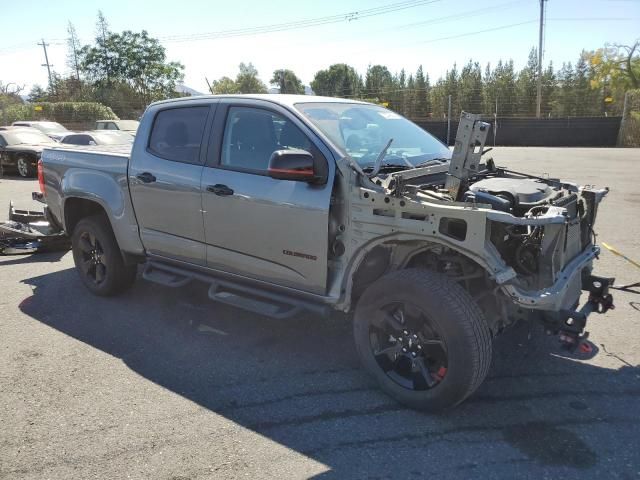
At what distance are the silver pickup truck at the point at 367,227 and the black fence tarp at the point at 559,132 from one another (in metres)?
24.4

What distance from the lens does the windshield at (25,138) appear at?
16469 millimetres

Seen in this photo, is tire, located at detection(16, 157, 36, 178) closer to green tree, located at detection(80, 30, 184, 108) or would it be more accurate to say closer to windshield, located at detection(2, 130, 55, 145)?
windshield, located at detection(2, 130, 55, 145)

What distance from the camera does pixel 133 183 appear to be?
4.70 m

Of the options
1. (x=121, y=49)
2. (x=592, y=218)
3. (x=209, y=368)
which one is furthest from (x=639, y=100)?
(x=121, y=49)

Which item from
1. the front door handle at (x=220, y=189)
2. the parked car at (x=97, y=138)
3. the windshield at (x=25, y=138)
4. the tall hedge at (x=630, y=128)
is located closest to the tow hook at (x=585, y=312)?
the front door handle at (x=220, y=189)

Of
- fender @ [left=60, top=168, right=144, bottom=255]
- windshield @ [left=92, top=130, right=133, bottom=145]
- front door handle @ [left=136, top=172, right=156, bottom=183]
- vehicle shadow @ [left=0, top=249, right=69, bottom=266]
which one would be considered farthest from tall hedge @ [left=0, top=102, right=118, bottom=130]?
front door handle @ [left=136, top=172, right=156, bottom=183]

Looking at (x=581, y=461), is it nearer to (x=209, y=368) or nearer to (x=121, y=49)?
(x=209, y=368)

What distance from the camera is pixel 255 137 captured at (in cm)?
402

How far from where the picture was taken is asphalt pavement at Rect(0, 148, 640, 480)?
9.32 ft

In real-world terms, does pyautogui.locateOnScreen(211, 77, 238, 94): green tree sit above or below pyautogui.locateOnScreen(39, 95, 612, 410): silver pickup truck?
above

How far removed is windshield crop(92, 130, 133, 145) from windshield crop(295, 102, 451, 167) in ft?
39.5

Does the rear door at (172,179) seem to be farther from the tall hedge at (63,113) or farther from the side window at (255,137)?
the tall hedge at (63,113)

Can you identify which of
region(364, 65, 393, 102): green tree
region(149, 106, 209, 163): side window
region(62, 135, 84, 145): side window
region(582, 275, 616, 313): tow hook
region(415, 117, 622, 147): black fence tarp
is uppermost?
region(364, 65, 393, 102): green tree

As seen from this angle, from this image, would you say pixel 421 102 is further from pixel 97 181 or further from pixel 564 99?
pixel 97 181
